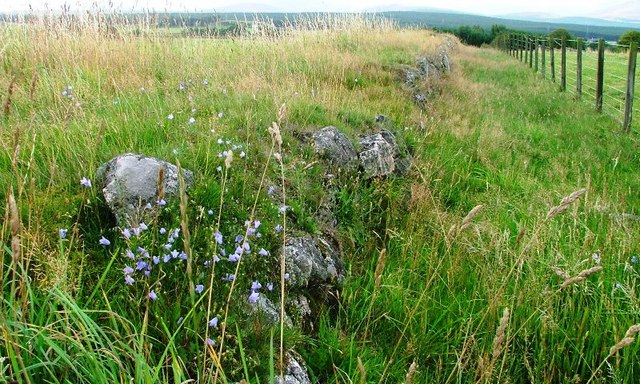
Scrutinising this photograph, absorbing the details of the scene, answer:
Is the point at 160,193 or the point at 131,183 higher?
the point at 160,193

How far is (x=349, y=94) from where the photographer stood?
21.9 ft

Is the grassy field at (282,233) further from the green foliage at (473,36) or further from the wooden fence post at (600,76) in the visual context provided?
the green foliage at (473,36)

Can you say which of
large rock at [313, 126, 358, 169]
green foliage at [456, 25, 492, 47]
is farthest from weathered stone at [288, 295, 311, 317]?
green foliage at [456, 25, 492, 47]

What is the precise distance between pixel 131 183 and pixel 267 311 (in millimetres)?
1028

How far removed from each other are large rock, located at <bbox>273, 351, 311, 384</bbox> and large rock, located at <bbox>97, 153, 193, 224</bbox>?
1.05 meters

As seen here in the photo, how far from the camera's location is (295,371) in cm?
206

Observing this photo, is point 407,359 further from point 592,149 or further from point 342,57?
point 342,57

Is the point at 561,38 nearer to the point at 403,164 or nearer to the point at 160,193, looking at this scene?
the point at 403,164

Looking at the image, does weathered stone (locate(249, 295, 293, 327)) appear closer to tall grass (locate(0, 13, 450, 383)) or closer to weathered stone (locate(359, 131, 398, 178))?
tall grass (locate(0, 13, 450, 383))

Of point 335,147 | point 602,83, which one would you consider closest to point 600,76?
point 602,83

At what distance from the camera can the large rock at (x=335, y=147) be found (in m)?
4.20

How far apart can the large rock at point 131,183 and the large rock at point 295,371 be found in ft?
3.43

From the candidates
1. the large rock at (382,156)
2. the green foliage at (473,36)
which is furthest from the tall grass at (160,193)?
the green foliage at (473,36)

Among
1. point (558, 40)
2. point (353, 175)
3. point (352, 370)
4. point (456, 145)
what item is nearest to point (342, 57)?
point (456, 145)
